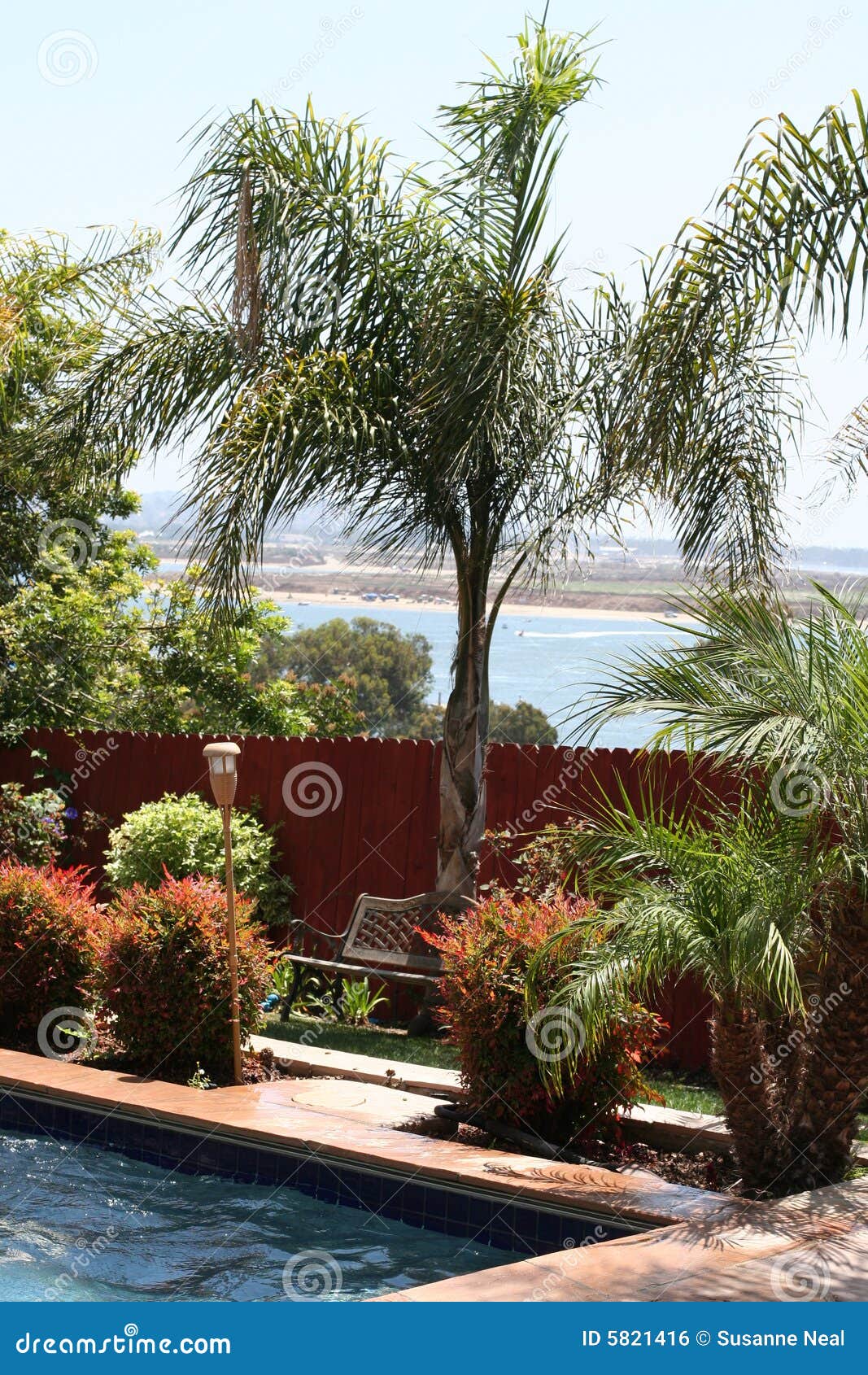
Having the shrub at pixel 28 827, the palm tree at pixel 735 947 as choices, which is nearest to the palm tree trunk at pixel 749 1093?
the palm tree at pixel 735 947

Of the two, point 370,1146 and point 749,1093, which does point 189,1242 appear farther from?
point 749,1093

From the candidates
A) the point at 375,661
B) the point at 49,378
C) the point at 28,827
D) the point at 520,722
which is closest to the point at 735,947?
the point at 49,378

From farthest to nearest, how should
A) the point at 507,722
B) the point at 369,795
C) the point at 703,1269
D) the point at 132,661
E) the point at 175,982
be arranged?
the point at 507,722 → the point at 132,661 → the point at 369,795 → the point at 175,982 → the point at 703,1269

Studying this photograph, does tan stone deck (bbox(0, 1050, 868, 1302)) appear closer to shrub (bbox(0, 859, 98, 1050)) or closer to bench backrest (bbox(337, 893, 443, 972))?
shrub (bbox(0, 859, 98, 1050))

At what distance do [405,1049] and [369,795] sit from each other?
2.52 metres

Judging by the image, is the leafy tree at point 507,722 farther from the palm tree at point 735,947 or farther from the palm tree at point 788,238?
the palm tree at point 735,947

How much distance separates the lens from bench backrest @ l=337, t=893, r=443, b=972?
945cm

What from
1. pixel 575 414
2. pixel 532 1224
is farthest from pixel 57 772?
pixel 532 1224

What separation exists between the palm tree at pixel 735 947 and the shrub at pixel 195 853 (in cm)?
531

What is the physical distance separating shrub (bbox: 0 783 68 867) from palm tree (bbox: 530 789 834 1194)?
7349 millimetres

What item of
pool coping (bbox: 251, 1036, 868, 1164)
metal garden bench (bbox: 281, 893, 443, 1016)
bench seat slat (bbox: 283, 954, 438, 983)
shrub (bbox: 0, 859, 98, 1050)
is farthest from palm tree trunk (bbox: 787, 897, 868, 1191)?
shrub (bbox: 0, 859, 98, 1050)

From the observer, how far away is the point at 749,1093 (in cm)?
536

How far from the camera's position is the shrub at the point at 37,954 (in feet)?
26.3

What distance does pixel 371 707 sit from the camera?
133ft
